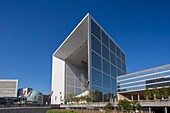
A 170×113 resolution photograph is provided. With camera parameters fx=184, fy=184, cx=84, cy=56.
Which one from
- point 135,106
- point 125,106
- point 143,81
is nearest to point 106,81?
point 143,81

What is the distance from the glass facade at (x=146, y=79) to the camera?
67.6m

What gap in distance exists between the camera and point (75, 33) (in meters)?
86.4

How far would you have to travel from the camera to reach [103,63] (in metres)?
89.1

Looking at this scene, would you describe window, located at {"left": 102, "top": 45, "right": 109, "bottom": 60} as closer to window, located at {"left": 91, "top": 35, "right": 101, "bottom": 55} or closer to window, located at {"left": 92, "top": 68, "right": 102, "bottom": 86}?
window, located at {"left": 91, "top": 35, "right": 101, "bottom": 55}

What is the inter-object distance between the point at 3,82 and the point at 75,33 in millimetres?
118651

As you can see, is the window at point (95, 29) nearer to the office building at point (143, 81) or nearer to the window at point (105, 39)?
the window at point (105, 39)

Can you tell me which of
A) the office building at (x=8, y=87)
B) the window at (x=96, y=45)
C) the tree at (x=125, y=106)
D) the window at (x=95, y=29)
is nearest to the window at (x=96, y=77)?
the window at (x=96, y=45)

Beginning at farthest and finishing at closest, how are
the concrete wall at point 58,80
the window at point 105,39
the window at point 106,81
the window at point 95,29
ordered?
the concrete wall at point 58,80 → the window at point 105,39 → the window at point 106,81 → the window at point 95,29

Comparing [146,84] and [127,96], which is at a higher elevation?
[146,84]

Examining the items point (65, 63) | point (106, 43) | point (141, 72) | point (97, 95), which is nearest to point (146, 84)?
point (141, 72)

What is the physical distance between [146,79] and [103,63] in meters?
22.3

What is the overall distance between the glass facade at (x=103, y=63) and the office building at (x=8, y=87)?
4402 inches

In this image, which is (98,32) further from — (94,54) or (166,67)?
(166,67)

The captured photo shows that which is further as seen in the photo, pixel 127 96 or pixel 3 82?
pixel 3 82
